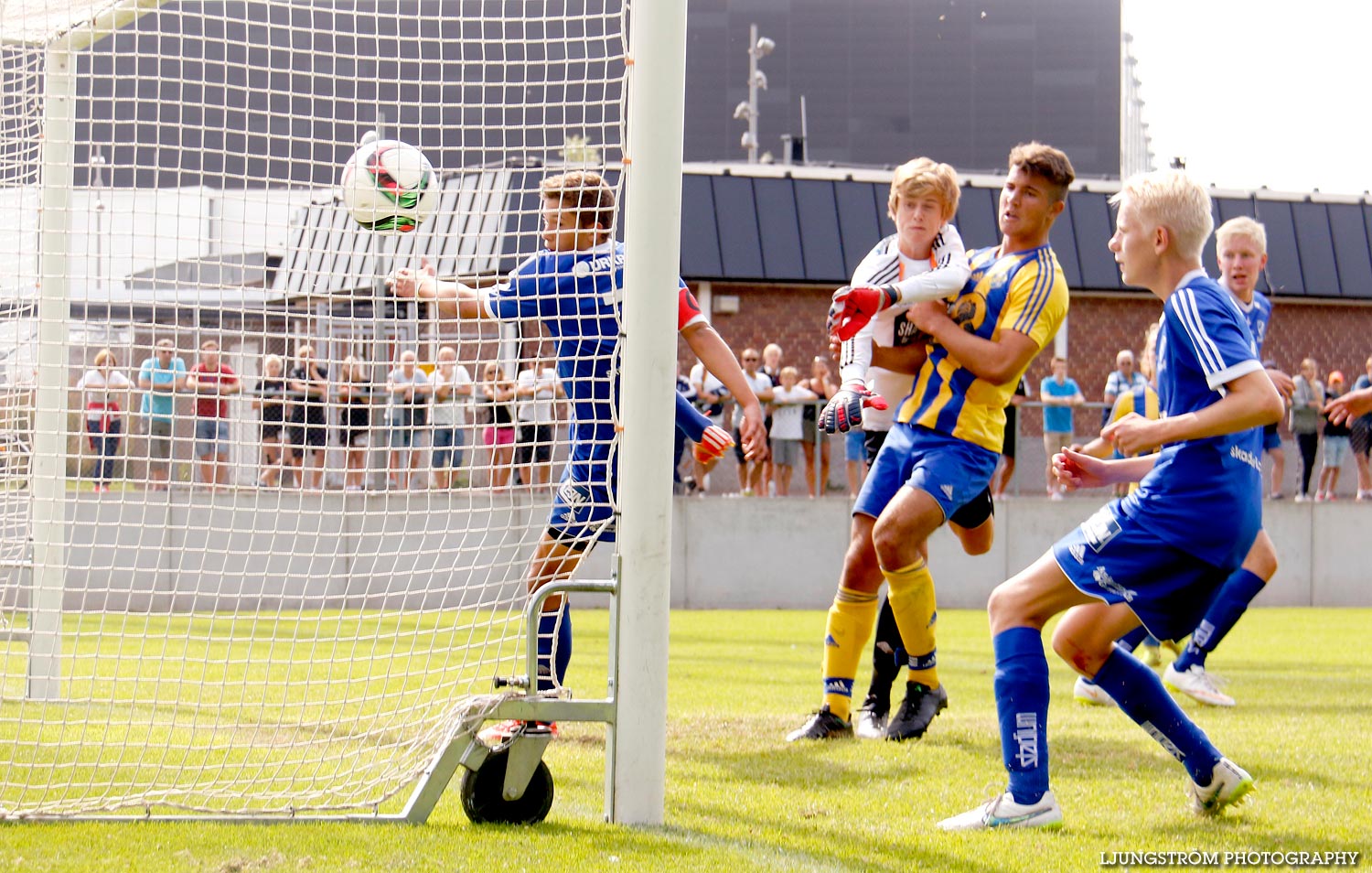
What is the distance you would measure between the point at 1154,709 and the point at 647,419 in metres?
1.67

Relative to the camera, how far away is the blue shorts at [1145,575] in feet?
12.5

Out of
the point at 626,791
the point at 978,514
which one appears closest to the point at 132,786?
the point at 626,791

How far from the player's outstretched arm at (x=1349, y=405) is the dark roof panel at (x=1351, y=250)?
74.6 feet

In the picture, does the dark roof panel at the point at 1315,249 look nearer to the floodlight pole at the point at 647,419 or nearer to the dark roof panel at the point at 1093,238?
the dark roof panel at the point at 1093,238

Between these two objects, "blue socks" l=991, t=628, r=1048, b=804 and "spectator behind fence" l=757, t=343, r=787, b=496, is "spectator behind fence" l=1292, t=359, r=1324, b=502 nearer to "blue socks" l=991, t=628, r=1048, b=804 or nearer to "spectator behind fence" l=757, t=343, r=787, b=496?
"spectator behind fence" l=757, t=343, r=787, b=496

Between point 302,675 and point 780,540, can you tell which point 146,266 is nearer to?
point 302,675

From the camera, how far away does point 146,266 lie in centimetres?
982

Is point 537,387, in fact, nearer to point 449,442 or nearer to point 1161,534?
point 449,442

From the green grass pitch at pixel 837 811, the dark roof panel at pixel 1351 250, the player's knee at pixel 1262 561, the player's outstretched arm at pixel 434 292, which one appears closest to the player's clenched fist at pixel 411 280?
the player's outstretched arm at pixel 434 292

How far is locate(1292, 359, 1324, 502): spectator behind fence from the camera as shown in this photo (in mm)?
17641

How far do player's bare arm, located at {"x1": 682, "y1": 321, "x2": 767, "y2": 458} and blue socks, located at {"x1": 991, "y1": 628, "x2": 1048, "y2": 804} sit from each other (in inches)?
51.1

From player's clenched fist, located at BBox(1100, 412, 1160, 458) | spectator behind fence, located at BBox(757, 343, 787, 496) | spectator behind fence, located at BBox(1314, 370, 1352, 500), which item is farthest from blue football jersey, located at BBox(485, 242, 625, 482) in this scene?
spectator behind fence, located at BBox(1314, 370, 1352, 500)

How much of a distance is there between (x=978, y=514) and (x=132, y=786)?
3371mm

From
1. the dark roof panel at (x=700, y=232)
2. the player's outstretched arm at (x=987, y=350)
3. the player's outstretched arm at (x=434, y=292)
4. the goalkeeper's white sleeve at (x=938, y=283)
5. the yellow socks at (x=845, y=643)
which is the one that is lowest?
the yellow socks at (x=845, y=643)
